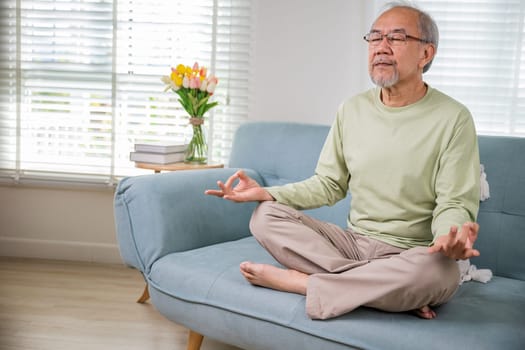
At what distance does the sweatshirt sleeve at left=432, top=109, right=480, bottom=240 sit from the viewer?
195 cm

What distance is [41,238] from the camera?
12.7ft

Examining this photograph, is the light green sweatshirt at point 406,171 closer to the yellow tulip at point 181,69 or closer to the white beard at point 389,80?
the white beard at point 389,80

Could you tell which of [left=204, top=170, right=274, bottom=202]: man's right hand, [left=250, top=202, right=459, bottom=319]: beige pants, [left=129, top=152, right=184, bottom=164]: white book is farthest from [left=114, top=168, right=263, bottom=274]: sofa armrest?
[left=129, top=152, right=184, bottom=164]: white book

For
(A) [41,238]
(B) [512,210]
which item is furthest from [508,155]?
(A) [41,238]

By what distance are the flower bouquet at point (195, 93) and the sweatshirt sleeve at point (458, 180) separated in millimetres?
1341

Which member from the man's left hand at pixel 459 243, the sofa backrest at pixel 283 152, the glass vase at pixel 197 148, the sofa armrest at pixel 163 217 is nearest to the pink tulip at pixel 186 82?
the glass vase at pixel 197 148

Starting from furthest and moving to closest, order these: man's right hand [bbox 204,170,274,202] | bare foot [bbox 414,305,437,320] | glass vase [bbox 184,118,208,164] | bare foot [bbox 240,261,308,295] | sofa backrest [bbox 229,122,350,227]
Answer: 1. glass vase [bbox 184,118,208,164]
2. sofa backrest [bbox 229,122,350,227]
3. man's right hand [bbox 204,170,274,202]
4. bare foot [bbox 240,261,308,295]
5. bare foot [bbox 414,305,437,320]

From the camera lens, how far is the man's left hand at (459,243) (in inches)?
65.5

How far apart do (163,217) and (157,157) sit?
2.67 feet

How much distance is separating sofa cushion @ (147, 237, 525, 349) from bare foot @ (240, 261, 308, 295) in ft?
0.06

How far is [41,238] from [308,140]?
6.13 ft

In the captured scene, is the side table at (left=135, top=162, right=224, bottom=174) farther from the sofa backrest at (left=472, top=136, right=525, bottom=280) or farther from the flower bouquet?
the sofa backrest at (left=472, top=136, right=525, bottom=280)

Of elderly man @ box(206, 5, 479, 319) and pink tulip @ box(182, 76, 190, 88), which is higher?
pink tulip @ box(182, 76, 190, 88)

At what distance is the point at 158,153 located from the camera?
3.11m
